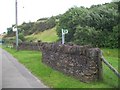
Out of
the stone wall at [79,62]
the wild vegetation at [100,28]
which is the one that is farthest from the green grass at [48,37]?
the stone wall at [79,62]

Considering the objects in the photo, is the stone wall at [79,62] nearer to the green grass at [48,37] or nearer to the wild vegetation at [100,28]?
the wild vegetation at [100,28]

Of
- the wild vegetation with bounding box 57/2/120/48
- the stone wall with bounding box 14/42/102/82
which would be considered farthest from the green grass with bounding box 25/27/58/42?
the stone wall with bounding box 14/42/102/82

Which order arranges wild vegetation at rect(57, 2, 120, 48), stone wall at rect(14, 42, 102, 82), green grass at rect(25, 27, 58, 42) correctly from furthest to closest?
green grass at rect(25, 27, 58, 42) → wild vegetation at rect(57, 2, 120, 48) → stone wall at rect(14, 42, 102, 82)

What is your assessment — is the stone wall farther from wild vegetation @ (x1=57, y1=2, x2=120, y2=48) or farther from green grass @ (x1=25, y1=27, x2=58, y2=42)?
green grass @ (x1=25, y1=27, x2=58, y2=42)

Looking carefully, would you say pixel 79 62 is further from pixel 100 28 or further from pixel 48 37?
pixel 48 37

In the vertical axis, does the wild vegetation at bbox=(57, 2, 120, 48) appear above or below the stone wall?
above

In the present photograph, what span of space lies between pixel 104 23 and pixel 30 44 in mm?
16344

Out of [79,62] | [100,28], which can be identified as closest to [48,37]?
[100,28]

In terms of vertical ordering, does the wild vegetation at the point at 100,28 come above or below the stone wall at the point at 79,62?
above

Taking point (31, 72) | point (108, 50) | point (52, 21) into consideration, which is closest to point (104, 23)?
point (108, 50)

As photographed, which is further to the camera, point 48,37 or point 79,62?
point 48,37

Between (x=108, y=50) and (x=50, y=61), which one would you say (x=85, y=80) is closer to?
(x=50, y=61)

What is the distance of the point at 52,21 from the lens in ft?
274

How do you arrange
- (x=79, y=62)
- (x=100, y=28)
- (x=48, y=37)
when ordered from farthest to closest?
(x=48, y=37) → (x=100, y=28) → (x=79, y=62)
